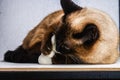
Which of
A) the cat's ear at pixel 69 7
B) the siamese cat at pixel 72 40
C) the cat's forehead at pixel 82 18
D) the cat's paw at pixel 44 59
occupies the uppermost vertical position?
the cat's ear at pixel 69 7

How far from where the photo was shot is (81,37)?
1.03 m

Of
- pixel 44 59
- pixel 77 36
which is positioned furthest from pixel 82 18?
pixel 44 59

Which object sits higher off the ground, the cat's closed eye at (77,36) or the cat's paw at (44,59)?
the cat's closed eye at (77,36)

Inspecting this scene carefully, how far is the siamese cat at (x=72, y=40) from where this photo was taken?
1035mm

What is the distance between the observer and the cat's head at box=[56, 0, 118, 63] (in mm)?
1031

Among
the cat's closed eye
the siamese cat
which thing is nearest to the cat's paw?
the siamese cat

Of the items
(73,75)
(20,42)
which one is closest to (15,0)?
(20,42)

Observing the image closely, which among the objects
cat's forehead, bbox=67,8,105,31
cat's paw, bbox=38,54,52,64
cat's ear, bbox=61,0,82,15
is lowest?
cat's paw, bbox=38,54,52,64

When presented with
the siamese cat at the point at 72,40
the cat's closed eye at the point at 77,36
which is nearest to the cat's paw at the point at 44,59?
the siamese cat at the point at 72,40

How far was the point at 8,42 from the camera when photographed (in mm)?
1199

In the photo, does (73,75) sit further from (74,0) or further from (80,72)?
(74,0)

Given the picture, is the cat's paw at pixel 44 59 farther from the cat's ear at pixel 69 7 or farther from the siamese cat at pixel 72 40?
the cat's ear at pixel 69 7

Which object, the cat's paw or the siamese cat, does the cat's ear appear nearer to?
the siamese cat

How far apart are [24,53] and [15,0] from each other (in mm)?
289
